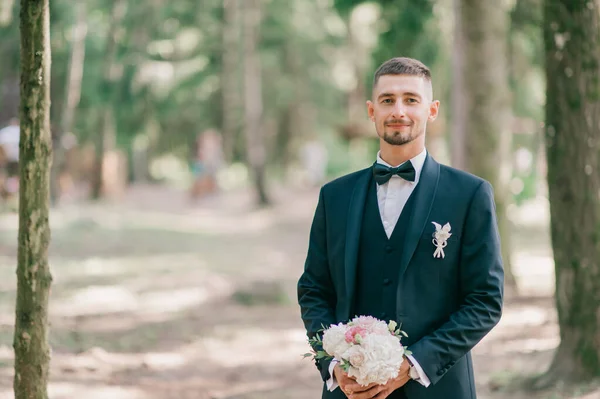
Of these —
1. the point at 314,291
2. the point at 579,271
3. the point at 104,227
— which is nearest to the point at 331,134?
the point at 104,227

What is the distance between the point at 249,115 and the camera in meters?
24.4

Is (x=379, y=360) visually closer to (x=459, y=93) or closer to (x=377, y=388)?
(x=377, y=388)

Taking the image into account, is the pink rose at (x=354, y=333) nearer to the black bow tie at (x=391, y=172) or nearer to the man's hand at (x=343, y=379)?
the man's hand at (x=343, y=379)

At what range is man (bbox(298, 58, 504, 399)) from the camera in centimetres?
322

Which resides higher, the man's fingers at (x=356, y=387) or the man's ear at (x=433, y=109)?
the man's ear at (x=433, y=109)

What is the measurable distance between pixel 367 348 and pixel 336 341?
6.6 inches

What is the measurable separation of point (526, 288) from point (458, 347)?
9970mm

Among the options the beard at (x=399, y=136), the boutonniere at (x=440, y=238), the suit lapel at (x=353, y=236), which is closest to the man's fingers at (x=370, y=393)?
the suit lapel at (x=353, y=236)

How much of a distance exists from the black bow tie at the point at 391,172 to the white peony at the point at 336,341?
2.03ft

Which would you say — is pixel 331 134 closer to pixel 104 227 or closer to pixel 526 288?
pixel 104 227

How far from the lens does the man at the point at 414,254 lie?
322 cm

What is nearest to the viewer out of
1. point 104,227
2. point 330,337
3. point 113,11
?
point 330,337

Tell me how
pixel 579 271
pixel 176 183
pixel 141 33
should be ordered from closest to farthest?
pixel 579 271, pixel 141 33, pixel 176 183

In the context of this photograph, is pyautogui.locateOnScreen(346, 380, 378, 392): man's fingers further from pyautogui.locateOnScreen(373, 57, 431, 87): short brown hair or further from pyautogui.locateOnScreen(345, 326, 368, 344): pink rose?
pyautogui.locateOnScreen(373, 57, 431, 87): short brown hair
